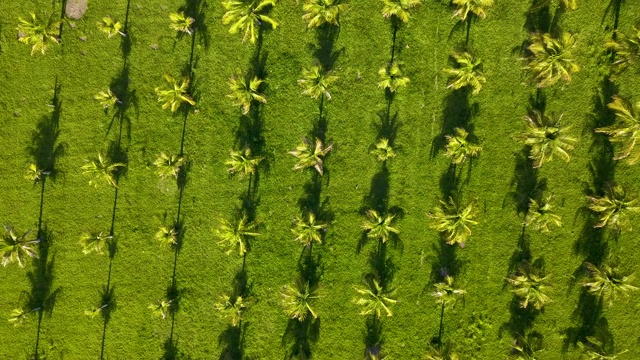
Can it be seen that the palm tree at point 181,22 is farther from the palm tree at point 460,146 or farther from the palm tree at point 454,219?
the palm tree at point 454,219

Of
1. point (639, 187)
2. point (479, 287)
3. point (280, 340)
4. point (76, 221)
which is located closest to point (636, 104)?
point (639, 187)

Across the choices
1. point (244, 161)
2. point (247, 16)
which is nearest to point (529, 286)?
point (244, 161)

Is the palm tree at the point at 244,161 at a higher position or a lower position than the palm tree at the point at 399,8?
lower

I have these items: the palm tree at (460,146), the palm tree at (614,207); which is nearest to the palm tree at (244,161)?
the palm tree at (460,146)

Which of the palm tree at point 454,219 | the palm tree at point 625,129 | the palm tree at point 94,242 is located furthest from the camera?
the palm tree at point 94,242

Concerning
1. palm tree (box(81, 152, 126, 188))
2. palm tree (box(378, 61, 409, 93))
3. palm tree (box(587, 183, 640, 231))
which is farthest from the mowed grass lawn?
palm tree (box(587, 183, 640, 231))

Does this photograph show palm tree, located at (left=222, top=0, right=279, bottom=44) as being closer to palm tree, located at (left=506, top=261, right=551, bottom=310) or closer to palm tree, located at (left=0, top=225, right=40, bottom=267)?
palm tree, located at (left=0, top=225, right=40, bottom=267)
